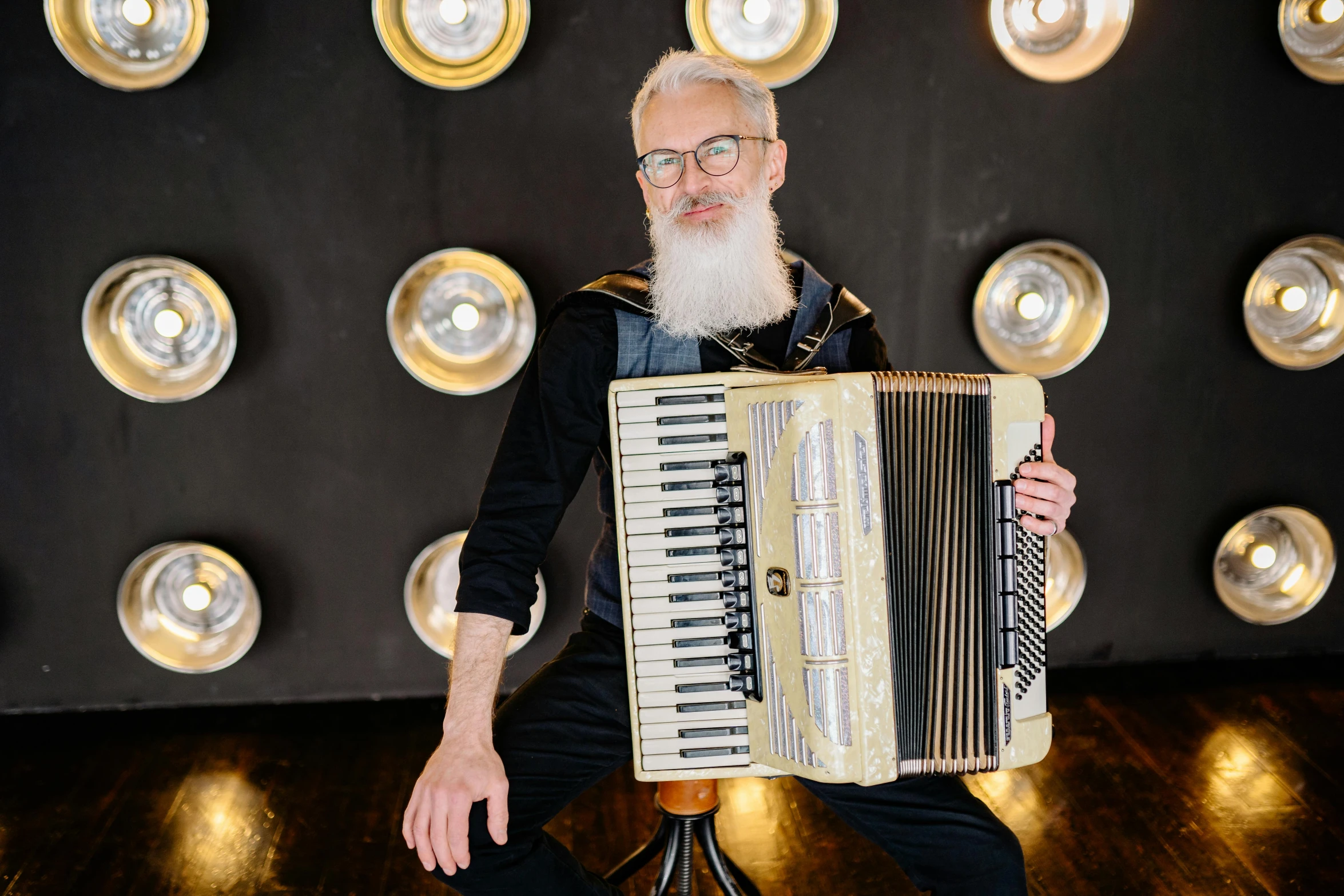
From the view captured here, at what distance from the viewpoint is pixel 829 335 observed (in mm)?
1678

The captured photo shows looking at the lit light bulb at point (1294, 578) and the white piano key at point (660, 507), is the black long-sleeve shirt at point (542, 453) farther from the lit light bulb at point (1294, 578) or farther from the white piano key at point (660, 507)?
the lit light bulb at point (1294, 578)

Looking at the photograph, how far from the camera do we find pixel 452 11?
250 centimetres

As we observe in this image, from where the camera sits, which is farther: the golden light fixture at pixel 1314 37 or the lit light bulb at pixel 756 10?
the golden light fixture at pixel 1314 37

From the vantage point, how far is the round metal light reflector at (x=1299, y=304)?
2.81 meters

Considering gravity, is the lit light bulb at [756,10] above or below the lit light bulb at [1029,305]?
above

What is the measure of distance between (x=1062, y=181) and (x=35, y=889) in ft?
10.5

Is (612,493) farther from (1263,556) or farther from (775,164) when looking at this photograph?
(1263,556)

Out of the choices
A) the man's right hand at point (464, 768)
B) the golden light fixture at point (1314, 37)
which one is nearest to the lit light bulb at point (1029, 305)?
the golden light fixture at point (1314, 37)

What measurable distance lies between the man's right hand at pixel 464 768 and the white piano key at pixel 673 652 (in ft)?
0.75

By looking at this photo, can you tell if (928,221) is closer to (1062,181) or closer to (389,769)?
(1062,181)

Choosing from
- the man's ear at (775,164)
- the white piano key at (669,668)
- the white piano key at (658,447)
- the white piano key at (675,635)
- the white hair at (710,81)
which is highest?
the white hair at (710,81)

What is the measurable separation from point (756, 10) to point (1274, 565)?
92.7 inches

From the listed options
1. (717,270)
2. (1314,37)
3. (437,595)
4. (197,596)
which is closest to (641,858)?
(717,270)

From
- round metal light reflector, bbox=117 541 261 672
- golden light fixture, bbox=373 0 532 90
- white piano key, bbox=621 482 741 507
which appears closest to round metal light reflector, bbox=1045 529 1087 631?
white piano key, bbox=621 482 741 507
